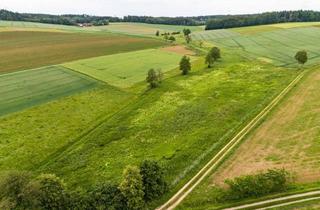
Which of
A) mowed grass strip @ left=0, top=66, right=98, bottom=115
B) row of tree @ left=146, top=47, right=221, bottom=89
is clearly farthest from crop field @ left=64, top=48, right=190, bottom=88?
row of tree @ left=146, top=47, right=221, bottom=89

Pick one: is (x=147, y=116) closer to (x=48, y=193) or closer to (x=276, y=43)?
(x=48, y=193)

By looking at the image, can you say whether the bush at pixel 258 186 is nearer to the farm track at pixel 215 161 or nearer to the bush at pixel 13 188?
the farm track at pixel 215 161

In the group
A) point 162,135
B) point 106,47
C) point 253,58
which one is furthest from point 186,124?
point 106,47

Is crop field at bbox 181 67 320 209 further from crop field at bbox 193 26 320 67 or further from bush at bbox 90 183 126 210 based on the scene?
crop field at bbox 193 26 320 67

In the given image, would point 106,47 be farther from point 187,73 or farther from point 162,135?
point 162,135

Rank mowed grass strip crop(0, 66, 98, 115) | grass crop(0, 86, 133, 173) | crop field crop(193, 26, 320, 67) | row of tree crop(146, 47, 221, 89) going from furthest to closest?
crop field crop(193, 26, 320, 67) → row of tree crop(146, 47, 221, 89) → mowed grass strip crop(0, 66, 98, 115) → grass crop(0, 86, 133, 173)
